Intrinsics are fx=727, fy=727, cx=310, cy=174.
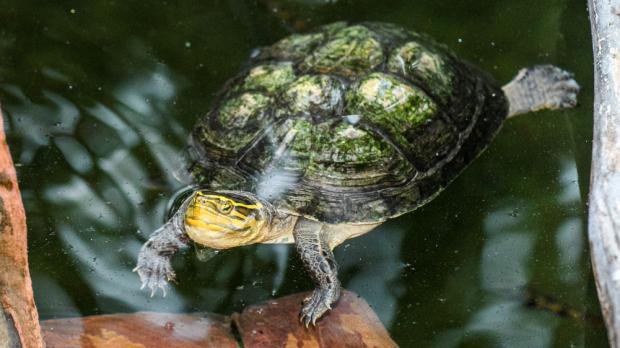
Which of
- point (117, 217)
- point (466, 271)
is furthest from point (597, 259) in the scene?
point (117, 217)

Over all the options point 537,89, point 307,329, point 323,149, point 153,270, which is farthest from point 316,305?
point 537,89

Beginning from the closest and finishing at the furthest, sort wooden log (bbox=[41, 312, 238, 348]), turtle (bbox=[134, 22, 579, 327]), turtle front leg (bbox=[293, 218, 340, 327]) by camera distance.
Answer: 1. wooden log (bbox=[41, 312, 238, 348])
2. turtle front leg (bbox=[293, 218, 340, 327])
3. turtle (bbox=[134, 22, 579, 327])

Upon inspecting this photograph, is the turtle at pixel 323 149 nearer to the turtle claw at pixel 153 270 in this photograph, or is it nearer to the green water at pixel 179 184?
the turtle claw at pixel 153 270

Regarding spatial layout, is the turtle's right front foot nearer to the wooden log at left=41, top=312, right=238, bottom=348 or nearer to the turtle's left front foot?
the wooden log at left=41, top=312, right=238, bottom=348

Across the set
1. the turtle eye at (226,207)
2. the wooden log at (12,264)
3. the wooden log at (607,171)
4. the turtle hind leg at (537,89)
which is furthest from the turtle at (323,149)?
the wooden log at (607,171)

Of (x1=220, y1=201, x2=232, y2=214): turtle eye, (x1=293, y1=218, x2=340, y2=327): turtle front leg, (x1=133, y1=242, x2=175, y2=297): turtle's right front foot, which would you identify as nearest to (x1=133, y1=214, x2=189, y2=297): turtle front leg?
(x1=133, y1=242, x2=175, y2=297): turtle's right front foot
